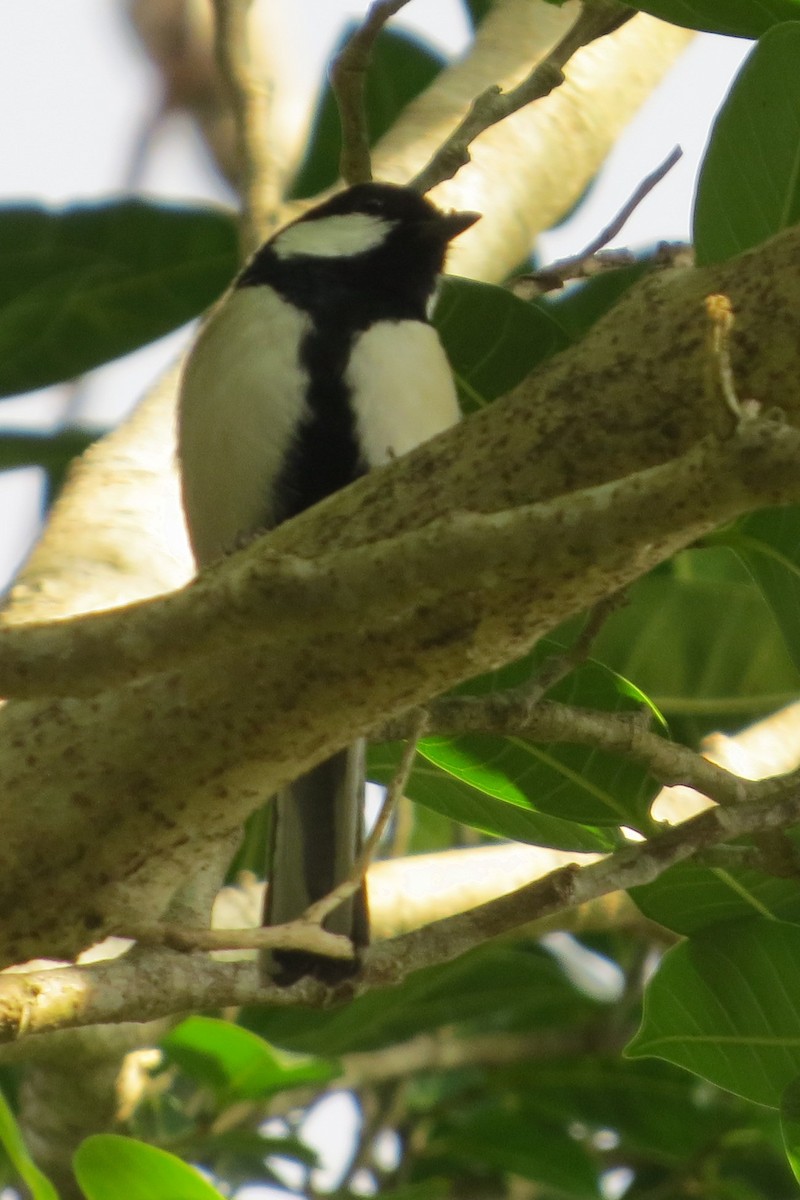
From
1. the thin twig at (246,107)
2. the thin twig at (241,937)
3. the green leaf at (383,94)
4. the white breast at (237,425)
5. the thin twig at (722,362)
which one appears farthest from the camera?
the green leaf at (383,94)

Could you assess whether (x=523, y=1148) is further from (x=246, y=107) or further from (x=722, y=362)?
(x=722, y=362)

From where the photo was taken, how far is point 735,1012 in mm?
1256

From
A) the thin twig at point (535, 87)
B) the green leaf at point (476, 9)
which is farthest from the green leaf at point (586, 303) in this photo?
the green leaf at point (476, 9)

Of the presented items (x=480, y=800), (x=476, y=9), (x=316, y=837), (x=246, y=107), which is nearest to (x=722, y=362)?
(x=480, y=800)

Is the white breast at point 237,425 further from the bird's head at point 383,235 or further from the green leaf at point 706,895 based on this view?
the green leaf at point 706,895

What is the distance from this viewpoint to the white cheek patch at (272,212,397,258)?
2.03 m

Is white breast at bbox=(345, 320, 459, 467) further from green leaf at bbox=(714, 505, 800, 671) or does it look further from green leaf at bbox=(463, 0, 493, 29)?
green leaf at bbox=(463, 0, 493, 29)

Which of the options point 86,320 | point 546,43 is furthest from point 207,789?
point 546,43

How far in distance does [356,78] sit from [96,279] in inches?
32.8

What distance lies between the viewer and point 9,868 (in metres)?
1.01

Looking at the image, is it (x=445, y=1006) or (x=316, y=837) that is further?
(x=445, y=1006)

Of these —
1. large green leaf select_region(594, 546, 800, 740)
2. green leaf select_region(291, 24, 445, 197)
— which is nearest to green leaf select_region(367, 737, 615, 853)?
large green leaf select_region(594, 546, 800, 740)

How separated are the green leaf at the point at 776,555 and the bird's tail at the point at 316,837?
469 millimetres

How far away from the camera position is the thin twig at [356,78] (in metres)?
1.44
